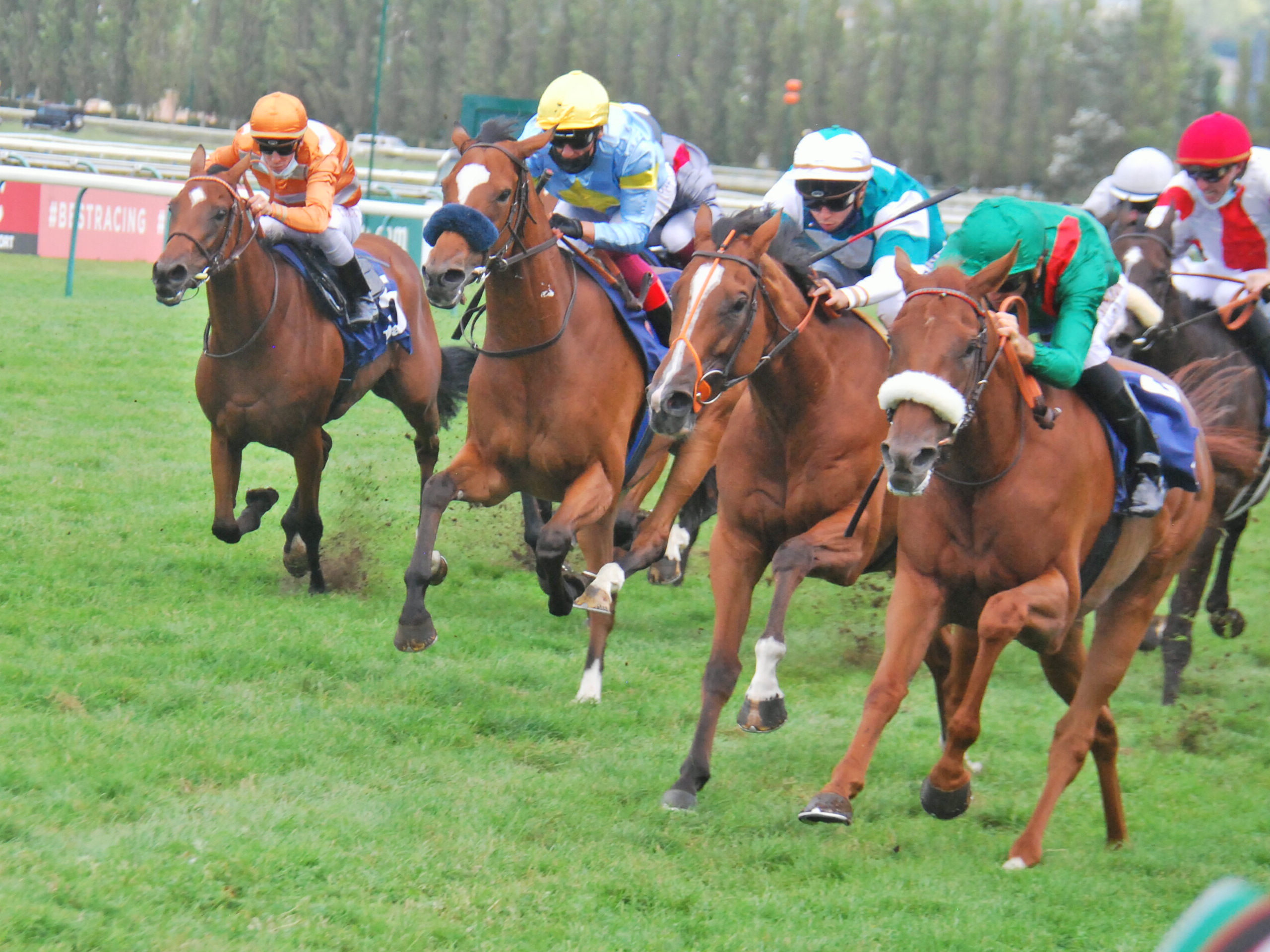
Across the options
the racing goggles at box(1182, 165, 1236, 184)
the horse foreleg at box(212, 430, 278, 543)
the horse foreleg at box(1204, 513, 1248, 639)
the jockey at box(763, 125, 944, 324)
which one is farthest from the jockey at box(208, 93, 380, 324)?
the horse foreleg at box(1204, 513, 1248, 639)

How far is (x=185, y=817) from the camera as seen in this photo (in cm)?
419

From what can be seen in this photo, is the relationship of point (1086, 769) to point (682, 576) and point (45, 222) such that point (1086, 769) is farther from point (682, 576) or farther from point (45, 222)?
point (45, 222)

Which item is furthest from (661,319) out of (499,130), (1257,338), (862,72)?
(862,72)

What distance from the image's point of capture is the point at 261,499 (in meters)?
7.38

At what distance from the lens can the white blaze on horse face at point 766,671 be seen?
4.61 metres

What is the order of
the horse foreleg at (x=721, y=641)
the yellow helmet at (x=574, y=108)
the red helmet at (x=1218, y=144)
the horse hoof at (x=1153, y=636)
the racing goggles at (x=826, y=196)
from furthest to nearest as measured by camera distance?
the horse hoof at (x=1153, y=636)
the red helmet at (x=1218, y=144)
the yellow helmet at (x=574, y=108)
the racing goggles at (x=826, y=196)
the horse foreleg at (x=721, y=641)

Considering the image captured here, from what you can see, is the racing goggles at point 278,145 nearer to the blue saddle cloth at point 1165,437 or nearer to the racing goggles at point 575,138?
the racing goggles at point 575,138

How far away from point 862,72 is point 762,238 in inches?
1843

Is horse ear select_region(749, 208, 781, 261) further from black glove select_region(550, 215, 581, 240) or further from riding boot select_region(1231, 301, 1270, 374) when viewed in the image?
riding boot select_region(1231, 301, 1270, 374)

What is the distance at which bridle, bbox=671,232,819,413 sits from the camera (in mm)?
4594

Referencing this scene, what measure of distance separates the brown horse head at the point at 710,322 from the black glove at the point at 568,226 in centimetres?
121

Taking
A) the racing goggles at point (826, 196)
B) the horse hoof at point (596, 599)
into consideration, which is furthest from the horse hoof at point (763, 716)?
the racing goggles at point (826, 196)

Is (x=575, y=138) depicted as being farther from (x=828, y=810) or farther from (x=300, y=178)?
(x=828, y=810)

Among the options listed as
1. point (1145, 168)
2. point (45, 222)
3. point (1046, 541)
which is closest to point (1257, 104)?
point (45, 222)
